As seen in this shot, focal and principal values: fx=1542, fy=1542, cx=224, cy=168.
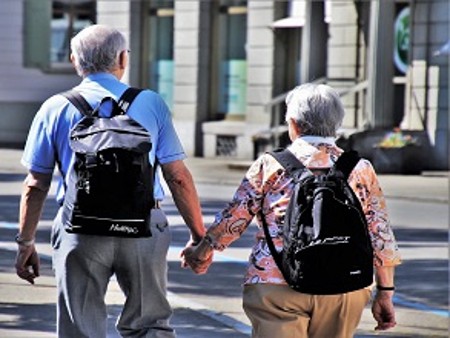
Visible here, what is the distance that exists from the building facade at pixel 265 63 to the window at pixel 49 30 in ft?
0.22

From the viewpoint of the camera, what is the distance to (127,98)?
629 cm

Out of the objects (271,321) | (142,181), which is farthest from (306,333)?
(142,181)

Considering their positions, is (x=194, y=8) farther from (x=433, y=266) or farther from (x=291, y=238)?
(x=291, y=238)

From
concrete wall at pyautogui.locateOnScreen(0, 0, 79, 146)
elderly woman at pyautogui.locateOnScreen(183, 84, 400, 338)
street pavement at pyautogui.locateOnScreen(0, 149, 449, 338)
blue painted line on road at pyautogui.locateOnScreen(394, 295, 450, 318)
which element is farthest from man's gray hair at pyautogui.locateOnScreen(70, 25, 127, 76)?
concrete wall at pyautogui.locateOnScreen(0, 0, 79, 146)

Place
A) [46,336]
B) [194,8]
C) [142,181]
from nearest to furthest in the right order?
[142,181] → [46,336] → [194,8]

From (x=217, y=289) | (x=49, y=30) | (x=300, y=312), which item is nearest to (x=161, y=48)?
(x=49, y=30)

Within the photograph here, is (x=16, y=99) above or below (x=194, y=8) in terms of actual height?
below

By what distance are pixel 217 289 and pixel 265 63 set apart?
20.5 metres

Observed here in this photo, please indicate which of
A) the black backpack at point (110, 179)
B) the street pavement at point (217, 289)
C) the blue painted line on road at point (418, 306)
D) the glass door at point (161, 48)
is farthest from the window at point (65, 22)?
the black backpack at point (110, 179)

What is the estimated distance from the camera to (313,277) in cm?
571

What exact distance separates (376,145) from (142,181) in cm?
2285

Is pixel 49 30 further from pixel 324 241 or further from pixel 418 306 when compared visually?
pixel 324 241

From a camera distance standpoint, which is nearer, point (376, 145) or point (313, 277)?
point (313, 277)

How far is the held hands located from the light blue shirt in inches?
10.6
